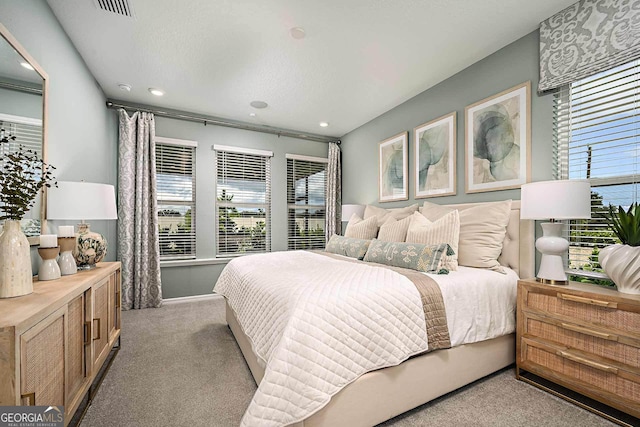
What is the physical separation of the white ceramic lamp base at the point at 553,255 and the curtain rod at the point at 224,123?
3.74m

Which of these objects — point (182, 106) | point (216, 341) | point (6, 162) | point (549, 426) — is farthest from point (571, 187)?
point (182, 106)

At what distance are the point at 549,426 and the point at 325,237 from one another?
3.81m

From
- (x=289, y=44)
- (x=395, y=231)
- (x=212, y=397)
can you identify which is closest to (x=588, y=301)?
(x=395, y=231)

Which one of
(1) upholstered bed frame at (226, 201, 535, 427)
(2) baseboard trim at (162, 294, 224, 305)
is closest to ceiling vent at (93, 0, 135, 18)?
(1) upholstered bed frame at (226, 201, 535, 427)

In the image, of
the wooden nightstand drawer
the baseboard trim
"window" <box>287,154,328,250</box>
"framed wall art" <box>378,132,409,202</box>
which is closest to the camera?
the wooden nightstand drawer

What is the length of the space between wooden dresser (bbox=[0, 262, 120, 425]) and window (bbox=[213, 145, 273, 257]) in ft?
7.47

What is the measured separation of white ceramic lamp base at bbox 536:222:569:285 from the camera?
73.2 inches

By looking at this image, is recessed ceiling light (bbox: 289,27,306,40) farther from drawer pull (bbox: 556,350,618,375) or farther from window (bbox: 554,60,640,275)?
drawer pull (bbox: 556,350,618,375)

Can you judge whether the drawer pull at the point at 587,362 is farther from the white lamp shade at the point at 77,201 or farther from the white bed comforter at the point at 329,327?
the white lamp shade at the point at 77,201

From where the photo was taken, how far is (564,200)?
175 centimetres

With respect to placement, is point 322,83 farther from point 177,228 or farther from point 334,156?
point 177,228

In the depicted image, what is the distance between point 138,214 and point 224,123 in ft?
5.75

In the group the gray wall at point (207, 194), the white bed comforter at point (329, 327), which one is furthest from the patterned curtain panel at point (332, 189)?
the white bed comforter at point (329, 327)

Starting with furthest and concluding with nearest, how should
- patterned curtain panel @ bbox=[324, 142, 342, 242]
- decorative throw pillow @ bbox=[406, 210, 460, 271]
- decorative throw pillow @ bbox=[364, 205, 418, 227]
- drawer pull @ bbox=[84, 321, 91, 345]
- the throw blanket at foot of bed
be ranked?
1. patterned curtain panel @ bbox=[324, 142, 342, 242]
2. decorative throw pillow @ bbox=[364, 205, 418, 227]
3. decorative throw pillow @ bbox=[406, 210, 460, 271]
4. drawer pull @ bbox=[84, 321, 91, 345]
5. the throw blanket at foot of bed
